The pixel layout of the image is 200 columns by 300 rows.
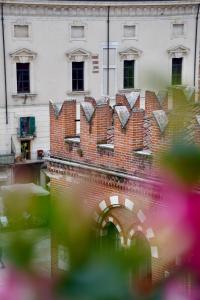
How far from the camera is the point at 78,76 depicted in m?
22.1

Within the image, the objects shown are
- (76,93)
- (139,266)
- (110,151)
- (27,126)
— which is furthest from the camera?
(76,93)

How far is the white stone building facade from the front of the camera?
2103cm

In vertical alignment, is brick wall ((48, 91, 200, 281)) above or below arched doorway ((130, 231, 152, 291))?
below

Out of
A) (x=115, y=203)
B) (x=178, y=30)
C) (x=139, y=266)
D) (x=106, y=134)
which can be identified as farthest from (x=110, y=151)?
(x=178, y=30)

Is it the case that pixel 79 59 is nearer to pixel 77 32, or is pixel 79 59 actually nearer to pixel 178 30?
pixel 77 32

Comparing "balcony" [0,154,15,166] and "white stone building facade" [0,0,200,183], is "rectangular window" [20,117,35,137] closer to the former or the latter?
"white stone building facade" [0,0,200,183]

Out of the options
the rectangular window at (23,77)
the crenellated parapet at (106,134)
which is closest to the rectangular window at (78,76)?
the rectangular window at (23,77)

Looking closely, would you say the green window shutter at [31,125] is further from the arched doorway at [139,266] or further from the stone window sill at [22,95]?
the arched doorway at [139,266]

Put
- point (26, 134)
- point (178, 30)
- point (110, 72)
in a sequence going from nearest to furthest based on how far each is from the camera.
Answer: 1. point (26, 134)
2. point (110, 72)
3. point (178, 30)

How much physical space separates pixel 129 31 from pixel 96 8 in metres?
→ 1.56

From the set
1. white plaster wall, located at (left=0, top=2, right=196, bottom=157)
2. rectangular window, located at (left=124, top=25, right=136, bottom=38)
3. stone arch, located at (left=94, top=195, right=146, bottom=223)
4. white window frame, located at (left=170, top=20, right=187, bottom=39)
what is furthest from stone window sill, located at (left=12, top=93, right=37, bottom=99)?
stone arch, located at (left=94, top=195, right=146, bottom=223)

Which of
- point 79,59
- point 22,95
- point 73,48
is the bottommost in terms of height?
point 22,95

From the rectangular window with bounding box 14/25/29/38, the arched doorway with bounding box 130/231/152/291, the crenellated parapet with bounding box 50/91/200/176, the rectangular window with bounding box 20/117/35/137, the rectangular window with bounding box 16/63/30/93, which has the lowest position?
the rectangular window with bounding box 20/117/35/137

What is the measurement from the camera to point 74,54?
21875mm
